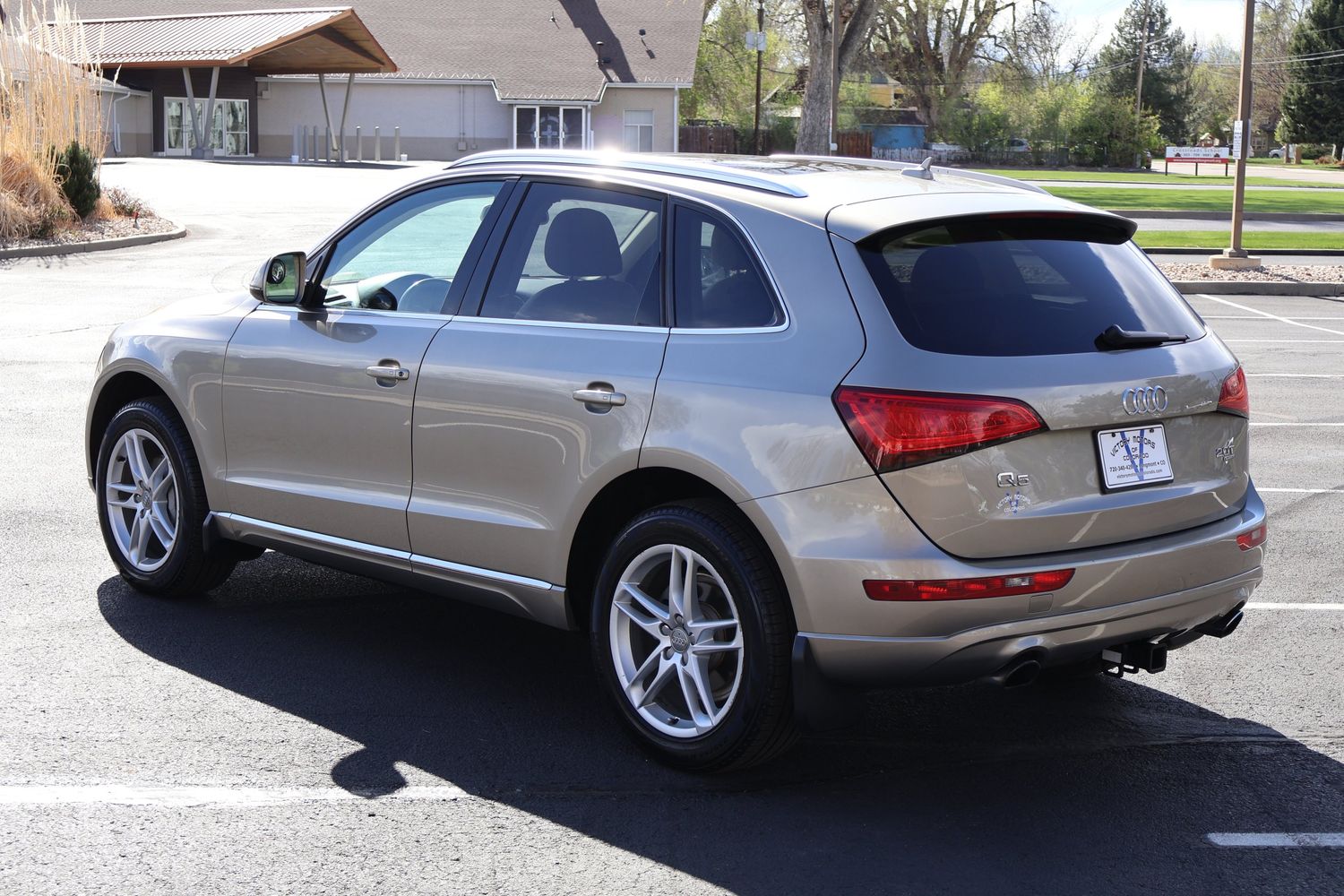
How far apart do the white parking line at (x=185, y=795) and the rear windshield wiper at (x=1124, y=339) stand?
2.21 metres

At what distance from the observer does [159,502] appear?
630cm

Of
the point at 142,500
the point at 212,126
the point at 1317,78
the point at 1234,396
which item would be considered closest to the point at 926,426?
the point at 1234,396

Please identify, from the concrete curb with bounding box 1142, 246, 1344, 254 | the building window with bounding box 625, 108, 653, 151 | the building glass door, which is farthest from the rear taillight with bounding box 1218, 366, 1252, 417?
the building window with bounding box 625, 108, 653, 151

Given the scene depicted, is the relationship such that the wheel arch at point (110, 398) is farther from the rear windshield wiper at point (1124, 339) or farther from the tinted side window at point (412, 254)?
the rear windshield wiper at point (1124, 339)

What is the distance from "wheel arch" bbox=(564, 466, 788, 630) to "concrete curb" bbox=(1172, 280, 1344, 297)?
17304mm

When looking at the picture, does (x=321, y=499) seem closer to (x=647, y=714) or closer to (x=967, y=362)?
(x=647, y=714)

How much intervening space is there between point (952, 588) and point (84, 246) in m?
20.7

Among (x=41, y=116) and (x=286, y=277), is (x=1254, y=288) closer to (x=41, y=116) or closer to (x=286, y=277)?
(x=41, y=116)

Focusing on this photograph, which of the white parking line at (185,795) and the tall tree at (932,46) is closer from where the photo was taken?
the white parking line at (185,795)

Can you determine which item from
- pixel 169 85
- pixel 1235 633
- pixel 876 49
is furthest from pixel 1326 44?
pixel 1235 633

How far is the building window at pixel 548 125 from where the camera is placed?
60.7m

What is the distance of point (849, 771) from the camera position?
15.2 ft

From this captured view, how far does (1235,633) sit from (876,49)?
79.9 meters

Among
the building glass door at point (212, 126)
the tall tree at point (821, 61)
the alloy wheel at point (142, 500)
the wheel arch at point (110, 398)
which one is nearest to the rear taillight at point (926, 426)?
the alloy wheel at point (142, 500)
